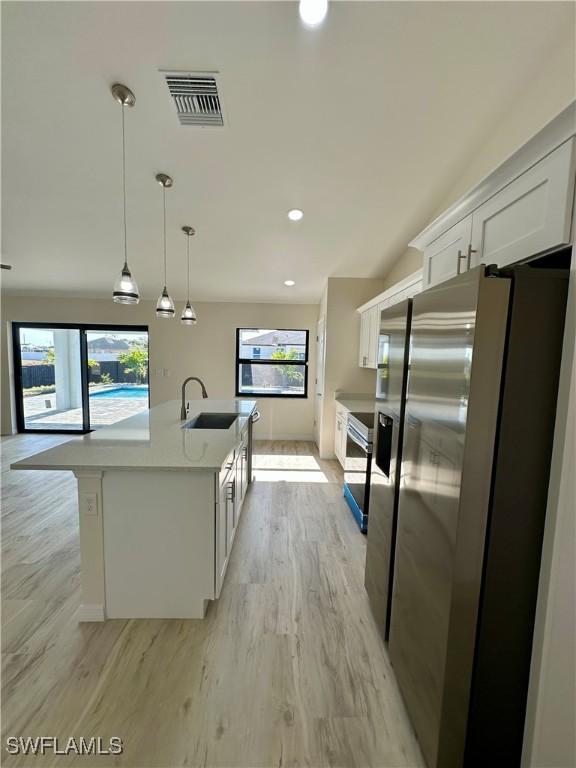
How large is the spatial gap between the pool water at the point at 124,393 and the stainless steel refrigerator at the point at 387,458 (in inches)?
203

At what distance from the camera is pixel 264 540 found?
101 inches

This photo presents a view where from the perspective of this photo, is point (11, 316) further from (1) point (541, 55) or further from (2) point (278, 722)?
(1) point (541, 55)

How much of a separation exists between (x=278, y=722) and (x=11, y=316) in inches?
275

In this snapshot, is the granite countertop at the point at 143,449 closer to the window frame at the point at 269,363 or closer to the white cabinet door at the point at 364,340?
the white cabinet door at the point at 364,340

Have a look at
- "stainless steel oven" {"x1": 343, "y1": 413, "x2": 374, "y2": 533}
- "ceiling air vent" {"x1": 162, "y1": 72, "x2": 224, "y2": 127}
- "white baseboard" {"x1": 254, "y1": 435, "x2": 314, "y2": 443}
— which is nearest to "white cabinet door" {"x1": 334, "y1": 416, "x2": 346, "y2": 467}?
"stainless steel oven" {"x1": 343, "y1": 413, "x2": 374, "y2": 533}

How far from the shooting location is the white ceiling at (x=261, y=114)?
1.54m

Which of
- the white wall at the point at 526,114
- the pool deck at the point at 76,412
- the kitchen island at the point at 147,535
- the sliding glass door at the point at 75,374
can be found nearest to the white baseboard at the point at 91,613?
the kitchen island at the point at 147,535

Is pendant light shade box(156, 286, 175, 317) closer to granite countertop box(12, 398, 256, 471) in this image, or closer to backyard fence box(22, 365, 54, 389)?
granite countertop box(12, 398, 256, 471)

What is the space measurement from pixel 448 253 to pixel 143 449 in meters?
2.08

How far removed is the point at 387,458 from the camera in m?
1.70

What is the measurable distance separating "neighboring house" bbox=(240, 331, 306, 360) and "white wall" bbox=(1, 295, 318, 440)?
16 cm

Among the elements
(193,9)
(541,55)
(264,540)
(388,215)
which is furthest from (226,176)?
(264,540)

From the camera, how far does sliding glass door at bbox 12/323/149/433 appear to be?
562 centimetres

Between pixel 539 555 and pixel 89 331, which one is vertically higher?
pixel 89 331
